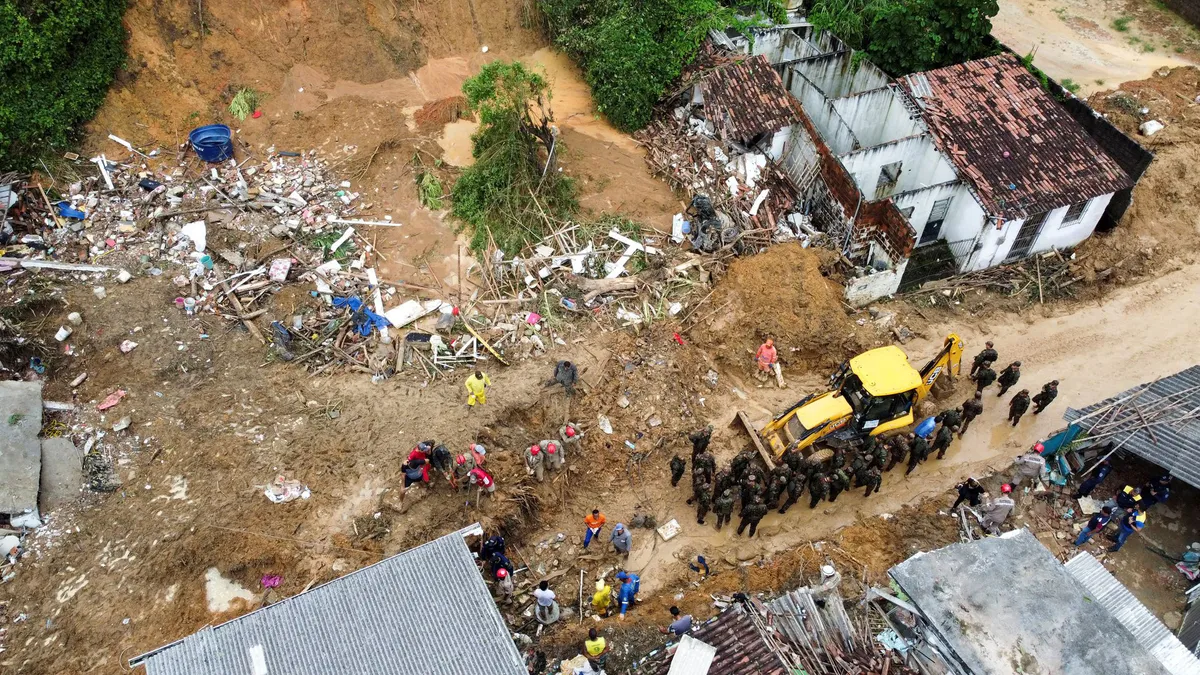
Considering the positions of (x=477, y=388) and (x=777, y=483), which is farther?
(x=477, y=388)

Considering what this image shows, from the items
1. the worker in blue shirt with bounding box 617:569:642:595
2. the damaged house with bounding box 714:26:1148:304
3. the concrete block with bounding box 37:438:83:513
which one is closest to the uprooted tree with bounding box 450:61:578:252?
the damaged house with bounding box 714:26:1148:304

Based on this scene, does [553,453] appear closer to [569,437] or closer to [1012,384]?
[569,437]

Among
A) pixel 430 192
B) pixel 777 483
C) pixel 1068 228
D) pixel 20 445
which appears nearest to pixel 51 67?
pixel 430 192

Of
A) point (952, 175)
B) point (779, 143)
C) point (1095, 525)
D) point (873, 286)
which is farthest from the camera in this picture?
point (779, 143)

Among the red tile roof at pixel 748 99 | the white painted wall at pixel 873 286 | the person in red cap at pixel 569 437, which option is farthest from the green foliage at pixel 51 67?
the white painted wall at pixel 873 286

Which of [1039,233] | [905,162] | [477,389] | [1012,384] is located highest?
[905,162]

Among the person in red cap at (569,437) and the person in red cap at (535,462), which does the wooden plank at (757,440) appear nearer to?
the person in red cap at (569,437)
